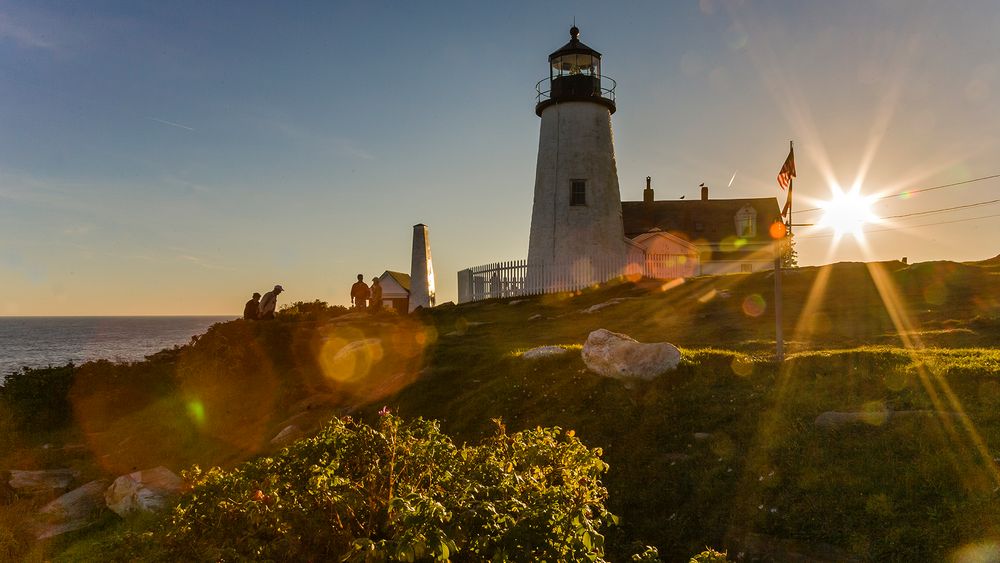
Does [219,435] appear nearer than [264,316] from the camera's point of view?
Yes

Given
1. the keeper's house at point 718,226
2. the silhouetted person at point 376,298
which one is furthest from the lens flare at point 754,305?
the keeper's house at point 718,226

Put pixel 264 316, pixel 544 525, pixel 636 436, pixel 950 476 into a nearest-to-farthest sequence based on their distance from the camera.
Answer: pixel 544 525 < pixel 950 476 < pixel 636 436 < pixel 264 316

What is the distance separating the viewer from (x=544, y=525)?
4914 millimetres

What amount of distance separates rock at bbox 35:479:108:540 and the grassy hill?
2.54 ft

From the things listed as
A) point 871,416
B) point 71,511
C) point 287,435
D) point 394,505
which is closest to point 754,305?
point 871,416

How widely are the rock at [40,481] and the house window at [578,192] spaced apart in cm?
2514

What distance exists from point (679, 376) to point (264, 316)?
1697 cm

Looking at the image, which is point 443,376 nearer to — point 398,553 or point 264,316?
point 264,316

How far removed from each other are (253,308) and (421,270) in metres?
17.3

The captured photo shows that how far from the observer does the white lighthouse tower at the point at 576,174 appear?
3425 centimetres

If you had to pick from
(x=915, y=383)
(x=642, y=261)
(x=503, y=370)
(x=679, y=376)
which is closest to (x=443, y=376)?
(x=503, y=370)

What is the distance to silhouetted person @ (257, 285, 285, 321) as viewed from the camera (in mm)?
24266

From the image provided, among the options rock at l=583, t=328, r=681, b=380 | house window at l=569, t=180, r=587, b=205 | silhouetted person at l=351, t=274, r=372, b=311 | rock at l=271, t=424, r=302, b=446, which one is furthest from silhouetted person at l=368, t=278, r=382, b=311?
rock at l=583, t=328, r=681, b=380

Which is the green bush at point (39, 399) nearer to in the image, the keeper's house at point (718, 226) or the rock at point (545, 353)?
the rock at point (545, 353)
